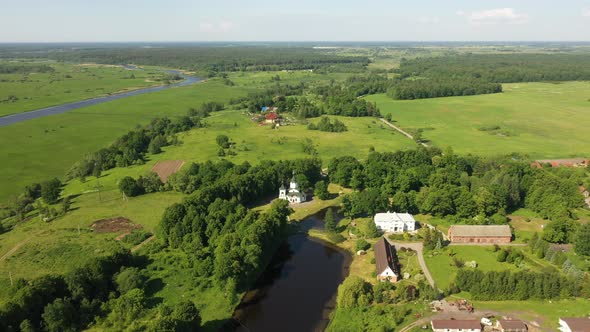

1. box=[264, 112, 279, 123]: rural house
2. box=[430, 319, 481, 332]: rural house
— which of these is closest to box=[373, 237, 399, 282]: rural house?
box=[430, 319, 481, 332]: rural house

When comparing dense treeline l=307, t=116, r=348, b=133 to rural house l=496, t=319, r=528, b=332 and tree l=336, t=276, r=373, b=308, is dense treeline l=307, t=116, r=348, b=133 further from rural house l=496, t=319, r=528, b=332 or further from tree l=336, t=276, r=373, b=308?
rural house l=496, t=319, r=528, b=332

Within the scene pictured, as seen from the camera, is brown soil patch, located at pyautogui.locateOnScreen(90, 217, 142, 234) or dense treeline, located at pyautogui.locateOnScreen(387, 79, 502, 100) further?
dense treeline, located at pyautogui.locateOnScreen(387, 79, 502, 100)

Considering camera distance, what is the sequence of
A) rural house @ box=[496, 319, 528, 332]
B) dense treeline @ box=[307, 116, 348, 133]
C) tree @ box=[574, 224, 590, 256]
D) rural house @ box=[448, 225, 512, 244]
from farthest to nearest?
1. dense treeline @ box=[307, 116, 348, 133]
2. rural house @ box=[448, 225, 512, 244]
3. tree @ box=[574, 224, 590, 256]
4. rural house @ box=[496, 319, 528, 332]

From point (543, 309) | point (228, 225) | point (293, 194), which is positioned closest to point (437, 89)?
point (293, 194)

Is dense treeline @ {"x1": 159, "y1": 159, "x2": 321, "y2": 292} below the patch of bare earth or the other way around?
the other way around

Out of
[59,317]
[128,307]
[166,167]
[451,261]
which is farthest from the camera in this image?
[166,167]

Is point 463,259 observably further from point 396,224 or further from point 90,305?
point 90,305
